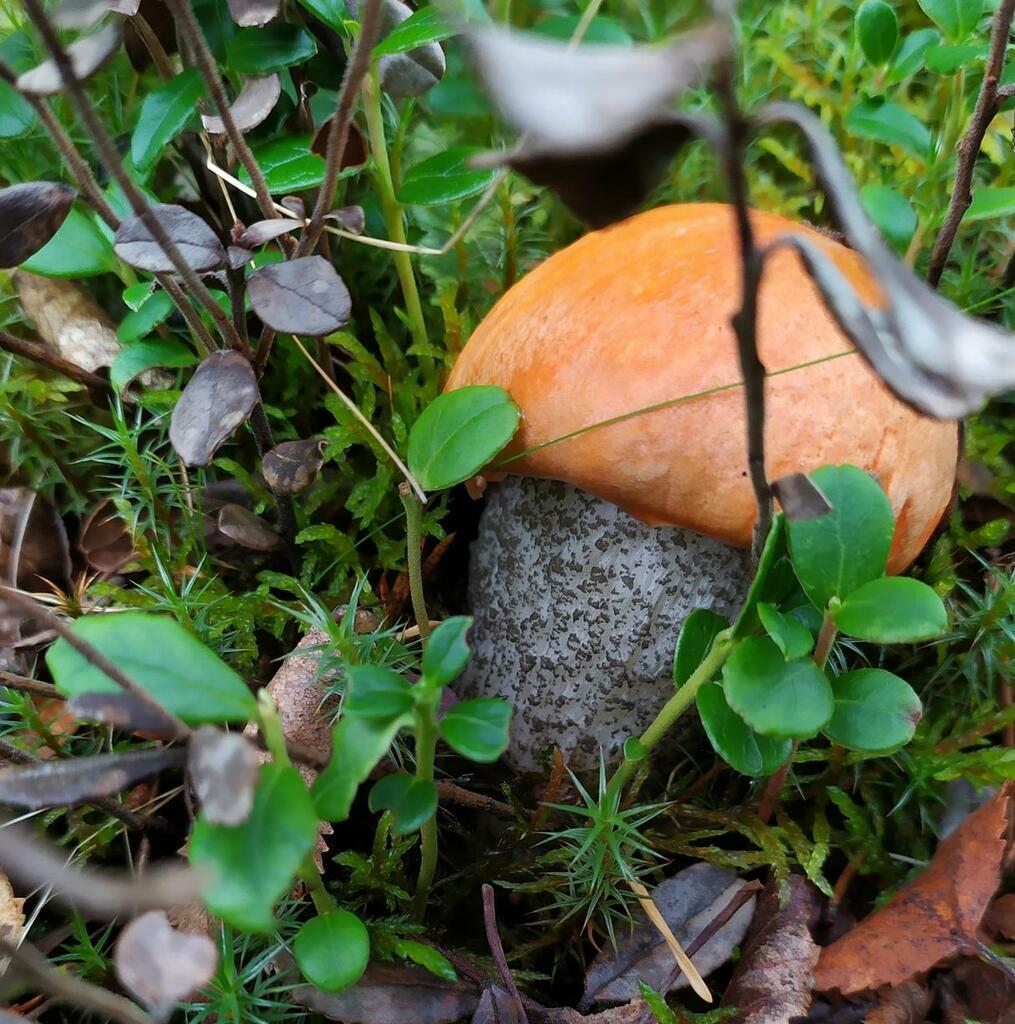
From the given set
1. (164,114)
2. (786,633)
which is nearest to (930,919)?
(786,633)

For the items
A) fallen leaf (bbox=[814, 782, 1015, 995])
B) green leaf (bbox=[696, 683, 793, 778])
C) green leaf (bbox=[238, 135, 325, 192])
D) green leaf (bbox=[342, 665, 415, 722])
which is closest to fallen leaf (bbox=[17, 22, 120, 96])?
green leaf (bbox=[238, 135, 325, 192])

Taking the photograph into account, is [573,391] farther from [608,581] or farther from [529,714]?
[529,714]

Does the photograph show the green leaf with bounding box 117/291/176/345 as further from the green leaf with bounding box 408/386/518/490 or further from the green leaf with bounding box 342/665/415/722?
the green leaf with bounding box 342/665/415/722

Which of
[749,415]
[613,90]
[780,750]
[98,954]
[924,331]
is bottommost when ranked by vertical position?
[98,954]

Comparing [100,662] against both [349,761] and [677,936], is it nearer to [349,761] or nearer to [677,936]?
[349,761]

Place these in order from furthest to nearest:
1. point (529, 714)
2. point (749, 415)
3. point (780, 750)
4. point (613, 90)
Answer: point (529, 714) < point (780, 750) < point (749, 415) < point (613, 90)

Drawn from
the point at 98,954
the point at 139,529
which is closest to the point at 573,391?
the point at 139,529

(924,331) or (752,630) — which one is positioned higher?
(924,331)
